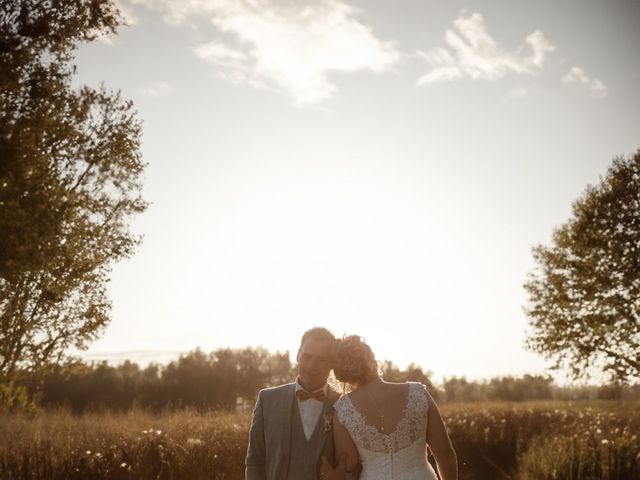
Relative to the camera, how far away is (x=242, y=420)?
42.3ft

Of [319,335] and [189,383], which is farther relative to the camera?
[189,383]

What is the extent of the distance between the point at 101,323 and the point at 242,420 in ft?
13.0

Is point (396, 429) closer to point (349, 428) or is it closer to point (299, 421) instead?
point (349, 428)

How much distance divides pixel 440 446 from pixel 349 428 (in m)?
0.68

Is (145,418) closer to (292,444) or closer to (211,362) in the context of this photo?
(292,444)

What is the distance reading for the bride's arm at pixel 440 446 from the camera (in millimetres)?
4055

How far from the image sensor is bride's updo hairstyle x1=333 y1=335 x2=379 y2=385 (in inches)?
165

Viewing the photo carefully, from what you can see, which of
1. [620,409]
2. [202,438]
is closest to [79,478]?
[202,438]

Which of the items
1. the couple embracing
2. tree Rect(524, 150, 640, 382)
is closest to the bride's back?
the couple embracing

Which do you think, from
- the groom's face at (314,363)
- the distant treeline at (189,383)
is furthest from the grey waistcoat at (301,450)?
the distant treeline at (189,383)

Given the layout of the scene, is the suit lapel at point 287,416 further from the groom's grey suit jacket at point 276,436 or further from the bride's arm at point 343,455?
the bride's arm at point 343,455

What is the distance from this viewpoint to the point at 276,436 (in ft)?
14.3

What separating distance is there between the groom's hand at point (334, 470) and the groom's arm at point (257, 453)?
1.69 feet

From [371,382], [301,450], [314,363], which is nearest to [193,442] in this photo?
[301,450]
